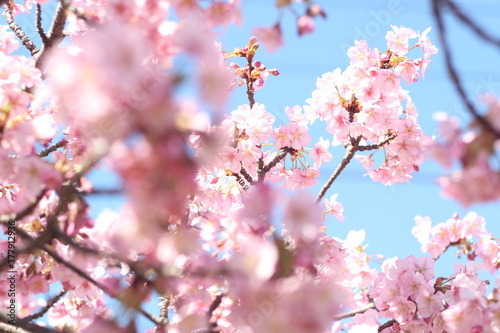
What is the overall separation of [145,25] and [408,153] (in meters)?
2.99

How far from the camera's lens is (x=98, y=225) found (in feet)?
6.85

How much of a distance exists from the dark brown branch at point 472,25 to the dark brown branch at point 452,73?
36 mm

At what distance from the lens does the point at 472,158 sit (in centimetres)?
141

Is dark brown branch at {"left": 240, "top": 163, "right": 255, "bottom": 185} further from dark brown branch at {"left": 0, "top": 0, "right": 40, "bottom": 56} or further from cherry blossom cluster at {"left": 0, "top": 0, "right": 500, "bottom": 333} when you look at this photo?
dark brown branch at {"left": 0, "top": 0, "right": 40, "bottom": 56}

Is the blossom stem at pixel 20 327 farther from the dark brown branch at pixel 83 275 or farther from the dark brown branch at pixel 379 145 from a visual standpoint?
the dark brown branch at pixel 379 145

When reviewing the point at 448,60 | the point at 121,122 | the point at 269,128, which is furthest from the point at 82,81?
the point at 269,128

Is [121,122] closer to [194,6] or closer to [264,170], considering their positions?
[194,6]

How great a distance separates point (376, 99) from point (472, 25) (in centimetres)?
244

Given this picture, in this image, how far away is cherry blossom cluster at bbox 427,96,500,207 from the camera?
1.38 metres

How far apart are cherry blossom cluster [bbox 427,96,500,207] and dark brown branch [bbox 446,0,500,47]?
15 cm

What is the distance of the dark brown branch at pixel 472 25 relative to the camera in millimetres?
1428

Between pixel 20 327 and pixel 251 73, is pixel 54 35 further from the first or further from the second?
pixel 20 327

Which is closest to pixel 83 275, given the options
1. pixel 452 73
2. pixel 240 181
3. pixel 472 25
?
pixel 452 73

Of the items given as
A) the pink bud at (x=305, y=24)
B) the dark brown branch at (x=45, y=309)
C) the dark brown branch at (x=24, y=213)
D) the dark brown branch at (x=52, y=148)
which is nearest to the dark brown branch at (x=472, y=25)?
the pink bud at (x=305, y=24)
